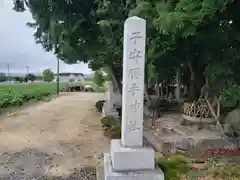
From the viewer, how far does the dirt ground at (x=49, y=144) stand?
6.40 metres

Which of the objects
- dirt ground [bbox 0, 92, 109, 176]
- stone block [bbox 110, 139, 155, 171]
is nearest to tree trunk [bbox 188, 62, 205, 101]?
dirt ground [bbox 0, 92, 109, 176]

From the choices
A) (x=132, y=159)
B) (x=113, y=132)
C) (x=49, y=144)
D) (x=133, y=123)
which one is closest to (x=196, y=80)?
(x=113, y=132)

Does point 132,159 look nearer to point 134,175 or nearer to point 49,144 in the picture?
point 134,175

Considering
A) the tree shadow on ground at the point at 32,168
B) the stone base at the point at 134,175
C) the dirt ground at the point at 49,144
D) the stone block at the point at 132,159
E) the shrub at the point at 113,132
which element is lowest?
the tree shadow on ground at the point at 32,168

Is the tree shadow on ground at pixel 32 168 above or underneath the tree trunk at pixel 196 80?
underneath

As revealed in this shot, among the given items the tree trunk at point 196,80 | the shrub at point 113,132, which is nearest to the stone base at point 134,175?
the shrub at point 113,132

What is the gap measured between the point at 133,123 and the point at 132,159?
0.54 metres

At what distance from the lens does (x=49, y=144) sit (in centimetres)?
838

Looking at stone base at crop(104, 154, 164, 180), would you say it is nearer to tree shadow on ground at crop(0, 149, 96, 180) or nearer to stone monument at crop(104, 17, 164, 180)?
stone monument at crop(104, 17, 164, 180)

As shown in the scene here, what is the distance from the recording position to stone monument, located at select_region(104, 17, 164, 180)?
4.46 m

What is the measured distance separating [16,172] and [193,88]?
580cm

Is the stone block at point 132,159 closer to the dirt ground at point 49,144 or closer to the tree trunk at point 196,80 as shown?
the dirt ground at point 49,144

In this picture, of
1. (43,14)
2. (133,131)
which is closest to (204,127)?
(133,131)

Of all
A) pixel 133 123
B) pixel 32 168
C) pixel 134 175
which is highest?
pixel 133 123
